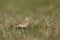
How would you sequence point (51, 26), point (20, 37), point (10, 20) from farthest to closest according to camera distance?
1. point (10, 20)
2. point (51, 26)
3. point (20, 37)

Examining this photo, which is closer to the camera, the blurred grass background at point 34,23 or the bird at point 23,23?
the blurred grass background at point 34,23

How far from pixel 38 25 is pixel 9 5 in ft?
9.56

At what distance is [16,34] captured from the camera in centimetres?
687

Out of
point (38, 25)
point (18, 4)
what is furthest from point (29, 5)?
point (38, 25)

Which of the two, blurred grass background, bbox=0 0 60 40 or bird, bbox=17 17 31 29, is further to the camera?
bird, bbox=17 17 31 29

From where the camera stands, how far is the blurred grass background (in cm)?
686

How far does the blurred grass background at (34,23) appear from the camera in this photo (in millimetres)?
6859

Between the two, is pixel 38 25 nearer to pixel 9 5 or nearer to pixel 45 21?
pixel 45 21

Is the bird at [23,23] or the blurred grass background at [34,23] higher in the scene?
the bird at [23,23]

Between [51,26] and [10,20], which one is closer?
[51,26]

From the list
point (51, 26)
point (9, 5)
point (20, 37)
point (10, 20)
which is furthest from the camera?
point (9, 5)

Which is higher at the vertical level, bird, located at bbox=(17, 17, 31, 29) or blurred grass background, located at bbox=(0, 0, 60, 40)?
bird, located at bbox=(17, 17, 31, 29)

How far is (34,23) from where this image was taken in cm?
744

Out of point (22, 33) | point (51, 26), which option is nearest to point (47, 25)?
point (51, 26)
